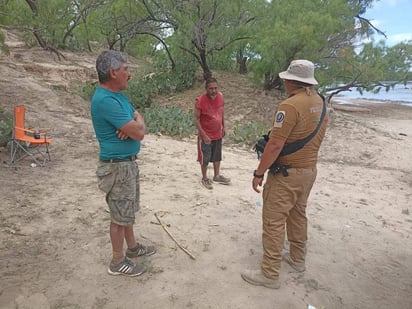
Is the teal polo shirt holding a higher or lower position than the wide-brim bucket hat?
lower

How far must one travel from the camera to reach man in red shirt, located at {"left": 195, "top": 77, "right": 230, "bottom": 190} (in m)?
4.65

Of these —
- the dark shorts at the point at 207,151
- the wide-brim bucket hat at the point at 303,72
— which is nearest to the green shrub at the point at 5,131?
the dark shorts at the point at 207,151

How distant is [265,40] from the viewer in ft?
33.1

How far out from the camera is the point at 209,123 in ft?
15.6

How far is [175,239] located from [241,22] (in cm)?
942

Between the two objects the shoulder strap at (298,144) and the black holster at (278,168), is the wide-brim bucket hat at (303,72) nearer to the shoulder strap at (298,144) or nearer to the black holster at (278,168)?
the shoulder strap at (298,144)

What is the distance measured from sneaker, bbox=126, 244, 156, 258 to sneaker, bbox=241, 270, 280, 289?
807mm

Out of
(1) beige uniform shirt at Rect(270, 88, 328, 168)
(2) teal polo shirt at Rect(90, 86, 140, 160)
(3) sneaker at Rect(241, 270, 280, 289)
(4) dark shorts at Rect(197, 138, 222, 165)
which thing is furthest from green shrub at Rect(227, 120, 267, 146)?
(2) teal polo shirt at Rect(90, 86, 140, 160)

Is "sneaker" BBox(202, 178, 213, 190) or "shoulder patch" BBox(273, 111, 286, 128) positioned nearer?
"shoulder patch" BBox(273, 111, 286, 128)

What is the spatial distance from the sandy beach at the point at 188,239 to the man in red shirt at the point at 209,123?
1.42 ft

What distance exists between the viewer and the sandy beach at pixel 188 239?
106 inches

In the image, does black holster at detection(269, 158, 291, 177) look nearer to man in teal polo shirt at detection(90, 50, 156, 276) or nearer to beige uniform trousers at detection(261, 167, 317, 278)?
beige uniform trousers at detection(261, 167, 317, 278)

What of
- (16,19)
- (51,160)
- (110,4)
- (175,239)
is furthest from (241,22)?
(175,239)

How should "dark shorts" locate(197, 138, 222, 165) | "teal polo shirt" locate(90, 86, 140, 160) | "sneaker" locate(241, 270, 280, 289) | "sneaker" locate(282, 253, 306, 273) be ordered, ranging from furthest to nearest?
"dark shorts" locate(197, 138, 222, 165) → "sneaker" locate(282, 253, 306, 273) → "sneaker" locate(241, 270, 280, 289) → "teal polo shirt" locate(90, 86, 140, 160)
